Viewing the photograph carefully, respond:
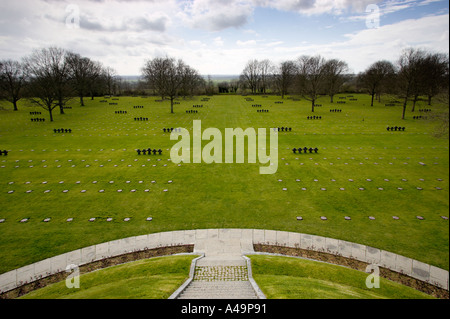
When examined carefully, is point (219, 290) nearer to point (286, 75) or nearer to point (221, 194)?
point (221, 194)

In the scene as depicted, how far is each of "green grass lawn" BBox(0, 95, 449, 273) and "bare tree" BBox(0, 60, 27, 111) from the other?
3422 centimetres

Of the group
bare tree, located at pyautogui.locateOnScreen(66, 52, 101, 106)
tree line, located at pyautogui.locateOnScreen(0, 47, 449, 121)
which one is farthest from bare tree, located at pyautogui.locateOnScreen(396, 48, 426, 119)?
bare tree, located at pyautogui.locateOnScreen(66, 52, 101, 106)

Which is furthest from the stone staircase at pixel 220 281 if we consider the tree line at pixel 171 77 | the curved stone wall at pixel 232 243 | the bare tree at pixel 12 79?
the bare tree at pixel 12 79

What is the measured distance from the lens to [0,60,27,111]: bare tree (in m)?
53.9

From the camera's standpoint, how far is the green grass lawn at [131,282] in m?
7.56

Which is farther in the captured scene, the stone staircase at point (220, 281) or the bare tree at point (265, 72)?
the bare tree at point (265, 72)

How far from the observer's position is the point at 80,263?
10164 millimetres

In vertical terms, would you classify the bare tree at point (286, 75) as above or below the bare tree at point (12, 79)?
above

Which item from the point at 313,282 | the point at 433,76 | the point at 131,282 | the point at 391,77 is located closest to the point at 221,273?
the point at 131,282

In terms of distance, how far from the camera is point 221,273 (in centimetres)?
906

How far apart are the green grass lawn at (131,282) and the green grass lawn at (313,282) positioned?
10.1ft

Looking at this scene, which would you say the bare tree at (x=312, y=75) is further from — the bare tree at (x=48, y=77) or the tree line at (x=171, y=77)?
the bare tree at (x=48, y=77)

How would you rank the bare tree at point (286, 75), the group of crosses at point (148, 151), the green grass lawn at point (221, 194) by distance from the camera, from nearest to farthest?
the green grass lawn at point (221, 194) < the group of crosses at point (148, 151) < the bare tree at point (286, 75)
